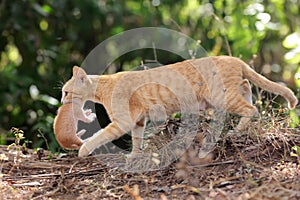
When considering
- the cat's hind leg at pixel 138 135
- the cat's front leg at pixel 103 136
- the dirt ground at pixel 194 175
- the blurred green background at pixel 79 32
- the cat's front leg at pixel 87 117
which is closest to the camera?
the dirt ground at pixel 194 175

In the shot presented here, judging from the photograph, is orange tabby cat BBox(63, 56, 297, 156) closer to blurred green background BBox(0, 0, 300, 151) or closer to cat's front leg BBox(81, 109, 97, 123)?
cat's front leg BBox(81, 109, 97, 123)

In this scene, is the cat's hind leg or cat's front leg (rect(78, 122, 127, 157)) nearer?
cat's front leg (rect(78, 122, 127, 157))

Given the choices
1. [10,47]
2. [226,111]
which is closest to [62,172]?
[226,111]

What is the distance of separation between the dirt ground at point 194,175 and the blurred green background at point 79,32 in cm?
201

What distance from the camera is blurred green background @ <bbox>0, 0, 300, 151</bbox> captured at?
6.58m

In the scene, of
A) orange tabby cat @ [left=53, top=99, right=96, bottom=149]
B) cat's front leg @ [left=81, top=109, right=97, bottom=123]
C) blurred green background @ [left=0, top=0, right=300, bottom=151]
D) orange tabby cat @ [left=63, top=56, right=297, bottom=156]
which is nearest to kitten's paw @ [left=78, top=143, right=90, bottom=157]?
orange tabby cat @ [left=63, top=56, right=297, bottom=156]

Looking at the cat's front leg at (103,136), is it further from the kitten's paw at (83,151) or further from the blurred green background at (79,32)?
the blurred green background at (79,32)

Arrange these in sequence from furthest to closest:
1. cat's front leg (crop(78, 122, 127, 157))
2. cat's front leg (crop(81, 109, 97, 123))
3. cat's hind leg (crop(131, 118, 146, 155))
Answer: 1. cat's front leg (crop(81, 109, 97, 123))
2. cat's hind leg (crop(131, 118, 146, 155))
3. cat's front leg (crop(78, 122, 127, 157))

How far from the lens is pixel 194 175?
3.54 m

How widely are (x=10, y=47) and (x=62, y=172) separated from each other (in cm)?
439

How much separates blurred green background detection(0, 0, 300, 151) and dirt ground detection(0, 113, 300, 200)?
79.2 inches

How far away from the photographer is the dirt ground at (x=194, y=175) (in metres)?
3.22

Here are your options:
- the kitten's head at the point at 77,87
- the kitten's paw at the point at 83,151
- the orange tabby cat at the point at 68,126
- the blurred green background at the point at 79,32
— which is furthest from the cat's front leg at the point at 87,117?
the blurred green background at the point at 79,32

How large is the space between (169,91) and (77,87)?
70cm
